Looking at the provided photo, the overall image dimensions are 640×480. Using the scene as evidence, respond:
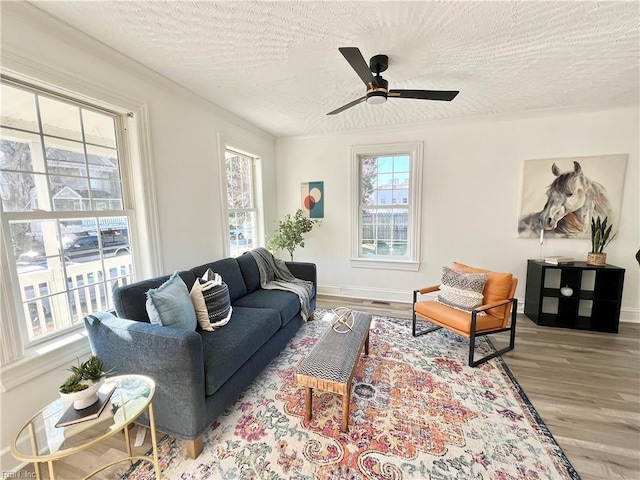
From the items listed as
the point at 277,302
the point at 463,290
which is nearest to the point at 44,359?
the point at 277,302

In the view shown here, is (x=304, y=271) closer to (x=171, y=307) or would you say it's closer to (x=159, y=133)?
(x=171, y=307)

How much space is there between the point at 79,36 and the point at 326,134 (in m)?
2.89

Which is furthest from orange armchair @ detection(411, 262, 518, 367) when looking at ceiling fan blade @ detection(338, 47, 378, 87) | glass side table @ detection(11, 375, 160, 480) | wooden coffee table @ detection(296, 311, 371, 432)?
glass side table @ detection(11, 375, 160, 480)

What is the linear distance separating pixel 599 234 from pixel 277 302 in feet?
12.4

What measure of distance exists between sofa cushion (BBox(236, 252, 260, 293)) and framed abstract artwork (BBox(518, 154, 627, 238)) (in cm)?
342

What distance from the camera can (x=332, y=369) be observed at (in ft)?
5.48

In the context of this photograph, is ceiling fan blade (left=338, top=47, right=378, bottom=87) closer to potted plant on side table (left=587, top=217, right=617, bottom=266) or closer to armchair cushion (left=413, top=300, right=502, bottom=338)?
armchair cushion (left=413, top=300, right=502, bottom=338)

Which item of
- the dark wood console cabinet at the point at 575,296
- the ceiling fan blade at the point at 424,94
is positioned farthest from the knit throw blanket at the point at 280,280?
the dark wood console cabinet at the point at 575,296

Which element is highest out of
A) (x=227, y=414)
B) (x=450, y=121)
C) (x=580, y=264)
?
(x=450, y=121)

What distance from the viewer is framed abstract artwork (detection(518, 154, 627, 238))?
3.11 meters

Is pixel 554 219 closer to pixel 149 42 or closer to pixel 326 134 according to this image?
pixel 326 134

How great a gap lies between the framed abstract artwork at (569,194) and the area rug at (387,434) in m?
2.11

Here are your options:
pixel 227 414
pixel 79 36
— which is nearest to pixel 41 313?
pixel 227 414

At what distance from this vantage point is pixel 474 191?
3566 mm
